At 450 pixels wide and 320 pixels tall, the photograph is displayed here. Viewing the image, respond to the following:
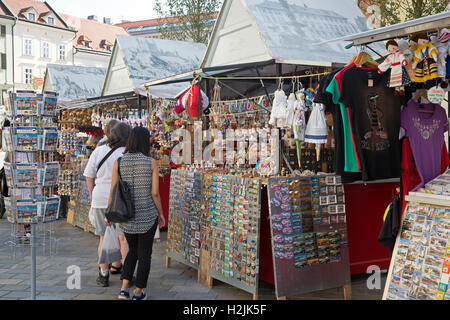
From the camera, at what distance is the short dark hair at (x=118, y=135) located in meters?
4.94

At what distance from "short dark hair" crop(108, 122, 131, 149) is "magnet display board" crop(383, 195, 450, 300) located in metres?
2.94

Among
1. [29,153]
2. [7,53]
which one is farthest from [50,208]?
[7,53]

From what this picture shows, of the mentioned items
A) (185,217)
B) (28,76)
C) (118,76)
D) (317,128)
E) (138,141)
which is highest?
(28,76)

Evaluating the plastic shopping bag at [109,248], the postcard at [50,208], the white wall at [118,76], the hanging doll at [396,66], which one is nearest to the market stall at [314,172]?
the hanging doll at [396,66]

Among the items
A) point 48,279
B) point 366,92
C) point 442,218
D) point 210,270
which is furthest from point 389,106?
point 48,279

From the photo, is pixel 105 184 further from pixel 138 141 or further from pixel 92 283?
pixel 92 283

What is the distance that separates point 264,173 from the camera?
4.56 meters

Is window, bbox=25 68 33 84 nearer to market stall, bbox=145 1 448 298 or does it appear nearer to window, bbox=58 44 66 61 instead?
window, bbox=58 44 66 61

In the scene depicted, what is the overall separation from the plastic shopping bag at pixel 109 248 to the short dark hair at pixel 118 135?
3.02 ft

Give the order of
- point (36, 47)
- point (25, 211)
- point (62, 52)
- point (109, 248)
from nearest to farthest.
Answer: point (109, 248), point (25, 211), point (36, 47), point (62, 52)

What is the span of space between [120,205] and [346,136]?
2028 mm

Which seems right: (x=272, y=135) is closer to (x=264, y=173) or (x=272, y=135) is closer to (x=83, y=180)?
(x=264, y=173)

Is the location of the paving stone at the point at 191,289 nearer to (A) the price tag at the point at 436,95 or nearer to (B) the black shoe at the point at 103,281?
(B) the black shoe at the point at 103,281

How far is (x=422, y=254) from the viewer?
3.23 meters
